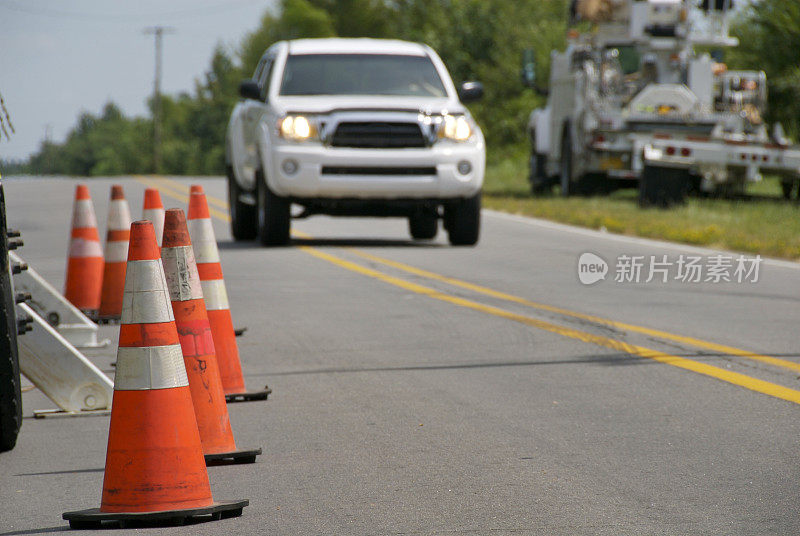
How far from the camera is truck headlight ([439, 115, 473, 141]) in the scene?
1400 cm

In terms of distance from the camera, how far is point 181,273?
522 centimetres

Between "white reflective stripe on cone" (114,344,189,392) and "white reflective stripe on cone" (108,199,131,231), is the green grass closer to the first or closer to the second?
"white reflective stripe on cone" (108,199,131,231)

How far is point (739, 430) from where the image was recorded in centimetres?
571

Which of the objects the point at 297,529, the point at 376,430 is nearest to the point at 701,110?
the point at 376,430

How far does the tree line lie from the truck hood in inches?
97.9

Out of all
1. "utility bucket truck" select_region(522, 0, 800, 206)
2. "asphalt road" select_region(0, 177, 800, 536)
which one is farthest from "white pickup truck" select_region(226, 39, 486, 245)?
"utility bucket truck" select_region(522, 0, 800, 206)

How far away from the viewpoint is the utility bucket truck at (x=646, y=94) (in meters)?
21.1

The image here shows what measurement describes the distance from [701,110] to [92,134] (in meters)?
161

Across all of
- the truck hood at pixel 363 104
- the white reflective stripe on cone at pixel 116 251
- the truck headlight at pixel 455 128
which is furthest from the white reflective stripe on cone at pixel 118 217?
the truck headlight at pixel 455 128

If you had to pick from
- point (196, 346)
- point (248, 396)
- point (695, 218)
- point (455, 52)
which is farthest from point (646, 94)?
point (455, 52)

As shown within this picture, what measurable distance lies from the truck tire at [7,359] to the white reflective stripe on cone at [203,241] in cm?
110

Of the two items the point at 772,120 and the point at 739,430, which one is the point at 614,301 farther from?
the point at 772,120

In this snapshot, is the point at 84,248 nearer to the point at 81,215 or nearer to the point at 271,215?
the point at 81,215

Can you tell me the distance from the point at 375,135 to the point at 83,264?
4.61 m
